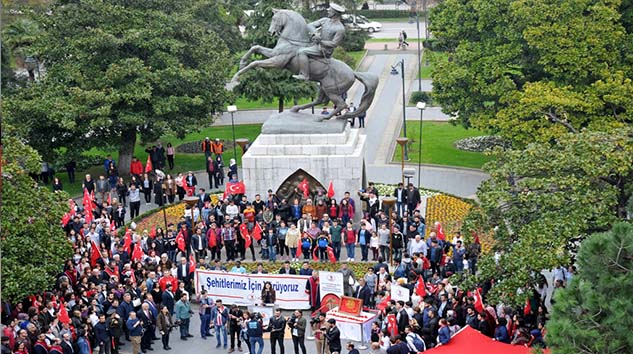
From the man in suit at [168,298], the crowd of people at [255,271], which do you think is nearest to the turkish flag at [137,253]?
the crowd of people at [255,271]

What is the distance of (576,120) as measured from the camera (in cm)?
3388

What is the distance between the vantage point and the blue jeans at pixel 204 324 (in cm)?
2417

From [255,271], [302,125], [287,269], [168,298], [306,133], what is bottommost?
[255,271]

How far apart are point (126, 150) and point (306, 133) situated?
11.2 m

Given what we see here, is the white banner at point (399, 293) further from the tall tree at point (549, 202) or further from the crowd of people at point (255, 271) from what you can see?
the tall tree at point (549, 202)

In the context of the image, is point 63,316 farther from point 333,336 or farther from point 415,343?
point 415,343

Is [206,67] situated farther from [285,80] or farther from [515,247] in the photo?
[515,247]

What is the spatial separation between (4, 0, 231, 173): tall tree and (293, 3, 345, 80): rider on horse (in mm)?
8076

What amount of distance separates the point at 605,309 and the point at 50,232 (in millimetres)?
15145

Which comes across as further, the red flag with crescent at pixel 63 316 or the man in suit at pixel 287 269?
the man in suit at pixel 287 269

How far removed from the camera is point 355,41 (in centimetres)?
7362

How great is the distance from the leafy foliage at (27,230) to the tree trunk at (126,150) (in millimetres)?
13503

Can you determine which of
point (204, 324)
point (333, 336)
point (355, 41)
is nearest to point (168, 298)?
point (204, 324)

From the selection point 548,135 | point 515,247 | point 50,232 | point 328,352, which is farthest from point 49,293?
point 548,135
